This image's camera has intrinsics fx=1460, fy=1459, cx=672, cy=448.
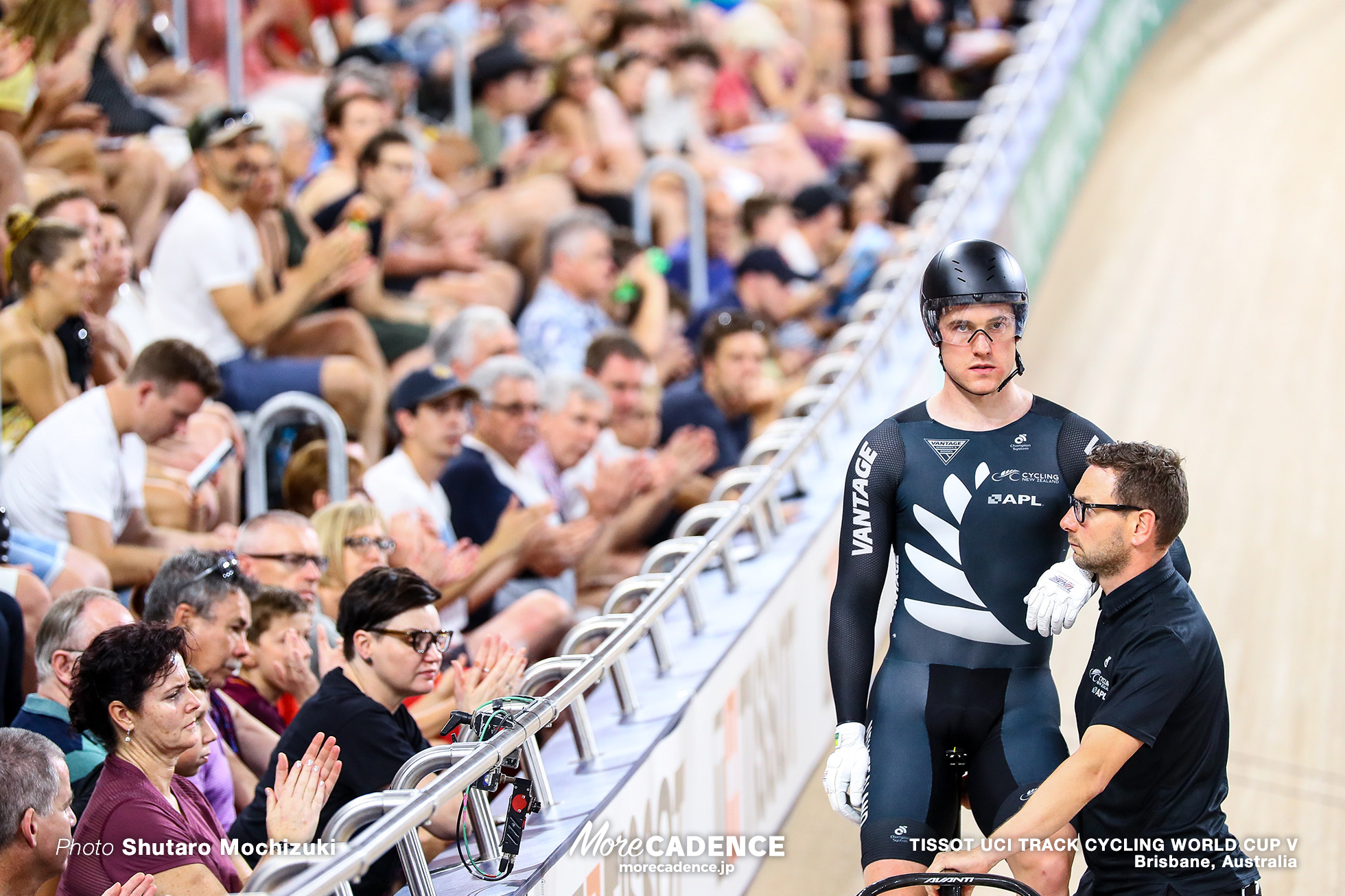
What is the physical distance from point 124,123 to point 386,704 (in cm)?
442

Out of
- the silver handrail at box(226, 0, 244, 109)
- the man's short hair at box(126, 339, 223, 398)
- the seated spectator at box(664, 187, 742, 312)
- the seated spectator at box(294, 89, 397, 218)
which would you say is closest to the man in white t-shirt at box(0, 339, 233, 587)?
the man's short hair at box(126, 339, 223, 398)

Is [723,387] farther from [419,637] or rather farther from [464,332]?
[419,637]

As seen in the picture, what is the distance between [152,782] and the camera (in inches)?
122

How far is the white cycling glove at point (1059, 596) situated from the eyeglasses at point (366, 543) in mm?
2169

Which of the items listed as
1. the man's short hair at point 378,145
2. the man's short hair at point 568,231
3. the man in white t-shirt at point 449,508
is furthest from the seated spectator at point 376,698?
the man's short hair at point 568,231

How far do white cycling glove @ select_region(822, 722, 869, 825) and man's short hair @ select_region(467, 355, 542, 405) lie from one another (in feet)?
9.07

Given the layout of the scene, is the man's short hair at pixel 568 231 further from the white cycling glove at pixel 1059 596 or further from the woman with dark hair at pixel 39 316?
the white cycling glove at pixel 1059 596

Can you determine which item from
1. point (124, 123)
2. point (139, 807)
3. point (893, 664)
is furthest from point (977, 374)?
point (124, 123)

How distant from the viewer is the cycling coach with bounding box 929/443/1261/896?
2922 mm

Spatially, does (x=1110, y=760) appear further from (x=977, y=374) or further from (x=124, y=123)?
(x=124, y=123)

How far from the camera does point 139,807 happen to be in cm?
300

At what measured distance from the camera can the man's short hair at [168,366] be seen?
14.8 ft

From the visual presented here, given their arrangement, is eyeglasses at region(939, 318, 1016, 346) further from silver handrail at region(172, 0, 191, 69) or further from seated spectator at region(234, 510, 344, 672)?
silver handrail at region(172, 0, 191, 69)

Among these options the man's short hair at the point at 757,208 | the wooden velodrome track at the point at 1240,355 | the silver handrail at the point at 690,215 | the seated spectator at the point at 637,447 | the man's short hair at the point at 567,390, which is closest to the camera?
the wooden velodrome track at the point at 1240,355
